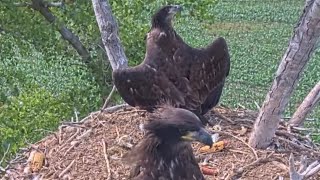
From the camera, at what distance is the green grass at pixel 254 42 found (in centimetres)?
2403

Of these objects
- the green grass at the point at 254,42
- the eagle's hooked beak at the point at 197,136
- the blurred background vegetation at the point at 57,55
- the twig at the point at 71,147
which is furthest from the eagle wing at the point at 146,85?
the green grass at the point at 254,42

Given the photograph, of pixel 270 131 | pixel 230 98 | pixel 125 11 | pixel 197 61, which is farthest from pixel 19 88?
pixel 230 98

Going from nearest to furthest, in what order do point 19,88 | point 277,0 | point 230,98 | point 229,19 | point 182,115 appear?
point 182,115 → point 19,88 → point 230,98 → point 229,19 → point 277,0

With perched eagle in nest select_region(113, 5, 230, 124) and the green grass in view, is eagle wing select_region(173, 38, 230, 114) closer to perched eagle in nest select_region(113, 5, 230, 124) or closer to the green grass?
perched eagle in nest select_region(113, 5, 230, 124)

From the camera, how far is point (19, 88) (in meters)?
12.8

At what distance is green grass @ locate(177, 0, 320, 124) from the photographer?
2403 centimetres

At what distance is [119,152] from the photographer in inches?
262

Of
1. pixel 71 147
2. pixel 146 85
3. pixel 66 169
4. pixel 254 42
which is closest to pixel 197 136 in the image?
pixel 66 169

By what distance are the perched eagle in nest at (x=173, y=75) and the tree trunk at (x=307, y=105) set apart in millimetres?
732

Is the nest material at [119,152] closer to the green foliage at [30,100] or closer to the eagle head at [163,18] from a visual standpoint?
the eagle head at [163,18]

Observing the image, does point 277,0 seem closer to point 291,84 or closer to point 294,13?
point 294,13

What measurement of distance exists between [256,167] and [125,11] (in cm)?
539

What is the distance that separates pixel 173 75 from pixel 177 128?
224 cm

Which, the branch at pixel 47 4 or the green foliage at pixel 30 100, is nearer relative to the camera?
the green foliage at pixel 30 100
